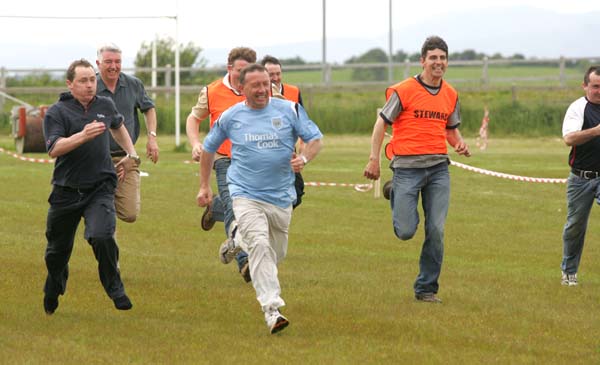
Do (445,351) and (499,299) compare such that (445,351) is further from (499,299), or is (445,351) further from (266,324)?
(499,299)

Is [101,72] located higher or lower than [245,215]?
higher

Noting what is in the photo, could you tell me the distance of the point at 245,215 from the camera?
29.2 ft

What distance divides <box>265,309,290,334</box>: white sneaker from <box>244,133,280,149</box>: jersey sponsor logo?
3.80 feet

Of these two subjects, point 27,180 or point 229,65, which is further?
point 27,180

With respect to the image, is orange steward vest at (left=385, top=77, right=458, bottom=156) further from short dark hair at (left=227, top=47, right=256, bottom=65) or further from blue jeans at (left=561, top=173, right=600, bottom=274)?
blue jeans at (left=561, top=173, right=600, bottom=274)

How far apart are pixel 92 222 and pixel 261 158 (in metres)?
1.29

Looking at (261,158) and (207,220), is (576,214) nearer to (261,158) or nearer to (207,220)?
(261,158)

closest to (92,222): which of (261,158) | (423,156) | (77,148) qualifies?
(77,148)

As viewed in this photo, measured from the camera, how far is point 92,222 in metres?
9.06

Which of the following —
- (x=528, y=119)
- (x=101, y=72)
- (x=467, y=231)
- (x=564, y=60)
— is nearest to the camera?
(x=101, y=72)

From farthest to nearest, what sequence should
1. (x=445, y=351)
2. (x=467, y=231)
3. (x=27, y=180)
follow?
(x=27, y=180) → (x=467, y=231) → (x=445, y=351)

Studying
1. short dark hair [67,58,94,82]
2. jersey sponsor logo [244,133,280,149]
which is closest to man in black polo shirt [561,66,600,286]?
jersey sponsor logo [244,133,280,149]

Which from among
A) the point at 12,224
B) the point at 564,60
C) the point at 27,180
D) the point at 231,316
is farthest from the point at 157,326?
the point at 564,60

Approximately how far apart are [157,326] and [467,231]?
7.39 metres
